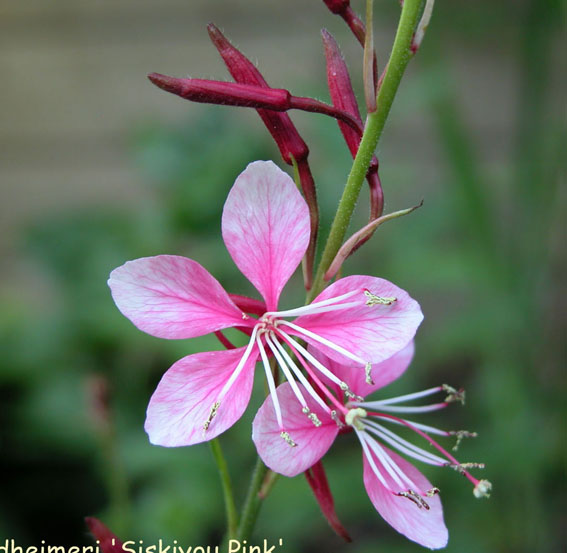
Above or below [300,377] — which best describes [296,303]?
below

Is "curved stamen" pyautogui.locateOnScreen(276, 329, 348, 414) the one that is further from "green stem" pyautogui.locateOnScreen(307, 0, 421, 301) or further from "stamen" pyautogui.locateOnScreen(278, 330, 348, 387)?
"green stem" pyautogui.locateOnScreen(307, 0, 421, 301)

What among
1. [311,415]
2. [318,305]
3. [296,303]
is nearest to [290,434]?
[311,415]

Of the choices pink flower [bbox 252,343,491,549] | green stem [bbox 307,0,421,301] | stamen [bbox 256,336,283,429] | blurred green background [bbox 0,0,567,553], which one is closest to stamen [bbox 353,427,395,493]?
pink flower [bbox 252,343,491,549]

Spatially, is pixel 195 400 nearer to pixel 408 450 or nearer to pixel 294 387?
pixel 294 387

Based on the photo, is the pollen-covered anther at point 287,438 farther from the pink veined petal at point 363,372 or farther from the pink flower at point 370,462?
the pink veined petal at point 363,372

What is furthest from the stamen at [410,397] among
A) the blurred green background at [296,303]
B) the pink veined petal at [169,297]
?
the blurred green background at [296,303]

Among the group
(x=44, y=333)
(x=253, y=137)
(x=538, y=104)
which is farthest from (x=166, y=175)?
(x=538, y=104)

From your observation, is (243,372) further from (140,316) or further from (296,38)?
(296,38)
